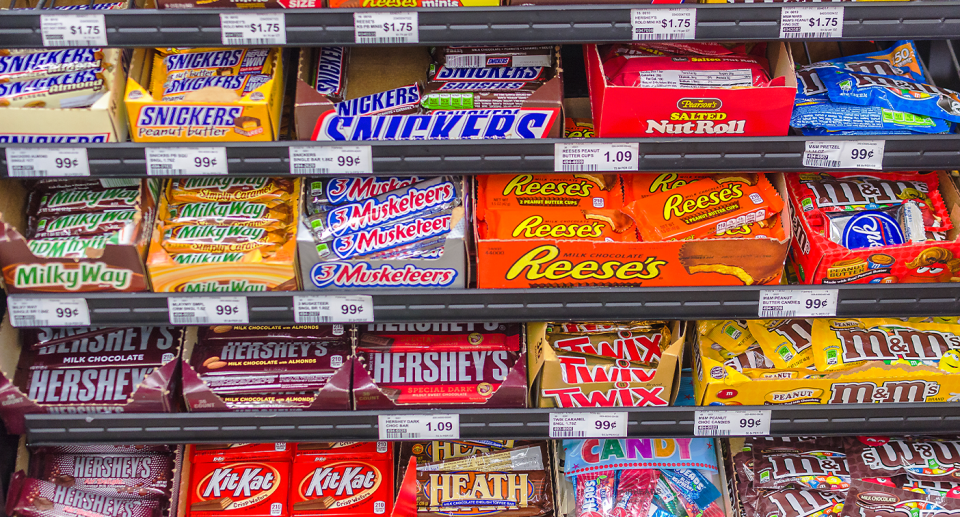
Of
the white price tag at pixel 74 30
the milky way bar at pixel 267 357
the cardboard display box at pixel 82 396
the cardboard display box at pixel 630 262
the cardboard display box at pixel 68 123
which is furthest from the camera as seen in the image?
the milky way bar at pixel 267 357

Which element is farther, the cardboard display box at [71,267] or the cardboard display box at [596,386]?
the cardboard display box at [596,386]

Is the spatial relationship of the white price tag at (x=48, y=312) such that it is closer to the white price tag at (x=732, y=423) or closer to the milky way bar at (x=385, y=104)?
the milky way bar at (x=385, y=104)

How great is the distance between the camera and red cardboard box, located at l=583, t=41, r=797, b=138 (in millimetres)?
1543

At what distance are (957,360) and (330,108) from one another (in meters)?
1.55

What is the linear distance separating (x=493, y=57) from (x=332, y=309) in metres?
0.70

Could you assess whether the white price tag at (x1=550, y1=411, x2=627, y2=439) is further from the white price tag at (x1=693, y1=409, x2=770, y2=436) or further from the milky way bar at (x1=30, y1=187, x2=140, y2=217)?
the milky way bar at (x1=30, y1=187, x2=140, y2=217)

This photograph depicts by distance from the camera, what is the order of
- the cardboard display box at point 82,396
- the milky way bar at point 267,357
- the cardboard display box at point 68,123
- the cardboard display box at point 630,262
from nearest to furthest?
1. the cardboard display box at point 68,123
2. the cardboard display box at point 630,262
3. the cardboard display box at point 82,396
4. the milky way bar at point 267,357

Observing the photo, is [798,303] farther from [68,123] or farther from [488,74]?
[68,123]

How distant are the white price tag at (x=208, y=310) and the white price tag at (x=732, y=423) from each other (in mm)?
1076

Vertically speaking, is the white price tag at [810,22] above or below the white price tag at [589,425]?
above

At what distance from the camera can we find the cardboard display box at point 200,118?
155 cm

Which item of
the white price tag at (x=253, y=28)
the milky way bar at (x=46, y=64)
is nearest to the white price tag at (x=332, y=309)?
the white price tag at (x=253, y=28)

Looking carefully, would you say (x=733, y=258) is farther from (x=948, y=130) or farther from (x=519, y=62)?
(x=519, y=62)

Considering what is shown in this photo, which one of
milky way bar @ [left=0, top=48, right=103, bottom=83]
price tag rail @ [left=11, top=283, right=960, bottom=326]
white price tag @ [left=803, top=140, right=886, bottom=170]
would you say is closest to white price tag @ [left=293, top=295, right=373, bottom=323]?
price tag rail @ [left=11, top=283, right=960, bottom=326]
